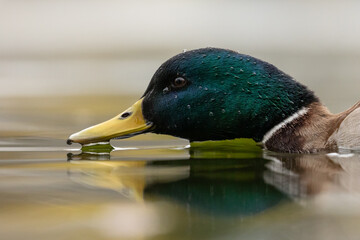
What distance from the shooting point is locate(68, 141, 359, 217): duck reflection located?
3.86 metres

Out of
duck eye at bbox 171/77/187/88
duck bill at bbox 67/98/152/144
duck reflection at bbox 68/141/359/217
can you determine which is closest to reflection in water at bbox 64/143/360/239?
duck reflection at bbox 68/141/359/217

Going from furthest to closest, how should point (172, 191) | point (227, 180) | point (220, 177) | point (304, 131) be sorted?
1. point (304, 131)
2. point (220, 177)
3. point (227, 180)
4. point (172, 191)

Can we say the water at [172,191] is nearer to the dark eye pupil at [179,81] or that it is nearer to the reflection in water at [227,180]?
the reflection in water at [227,180]

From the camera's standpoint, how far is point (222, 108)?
217 inches

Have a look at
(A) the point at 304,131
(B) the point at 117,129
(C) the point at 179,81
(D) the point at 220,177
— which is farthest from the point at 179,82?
(D) the point at 220,177

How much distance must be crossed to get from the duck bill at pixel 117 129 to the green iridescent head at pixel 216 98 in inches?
2.3

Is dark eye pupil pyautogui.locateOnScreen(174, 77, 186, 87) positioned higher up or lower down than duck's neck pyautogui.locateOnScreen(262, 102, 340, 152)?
higher up

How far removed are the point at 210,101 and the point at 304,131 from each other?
0.64m

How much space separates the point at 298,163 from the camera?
195 inches

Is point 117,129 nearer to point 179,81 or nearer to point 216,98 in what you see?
point 179,81

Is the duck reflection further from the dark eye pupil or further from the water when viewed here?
the dark eye pupil

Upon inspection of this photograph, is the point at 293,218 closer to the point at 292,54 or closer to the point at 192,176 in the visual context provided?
the point at 192,176

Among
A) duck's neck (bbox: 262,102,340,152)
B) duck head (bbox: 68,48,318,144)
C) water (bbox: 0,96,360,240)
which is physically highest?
duck head (bbox: 68,48,318,144)

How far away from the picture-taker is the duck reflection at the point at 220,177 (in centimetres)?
386
